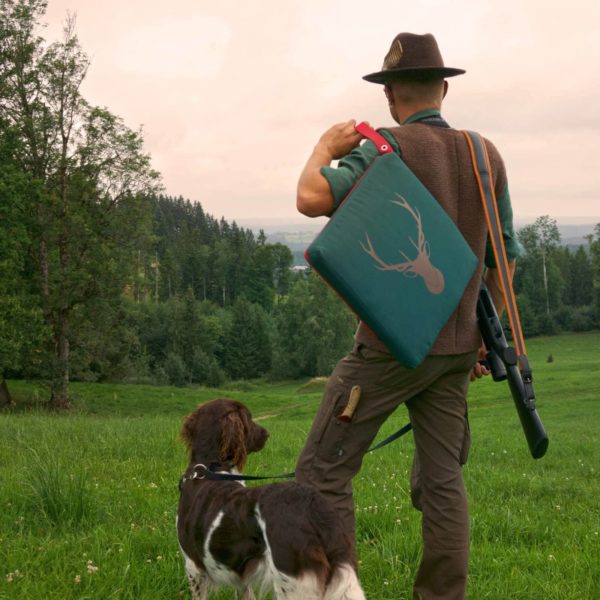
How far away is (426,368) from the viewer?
11.0 ft

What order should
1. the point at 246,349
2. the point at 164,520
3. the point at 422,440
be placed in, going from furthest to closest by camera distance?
the point at 246,349
the point at 164,520
the point at 422,440

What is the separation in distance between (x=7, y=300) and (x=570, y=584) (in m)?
26.7

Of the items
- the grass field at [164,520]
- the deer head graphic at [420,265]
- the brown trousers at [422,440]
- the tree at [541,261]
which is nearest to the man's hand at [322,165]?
the deer head graphic at [420,265]

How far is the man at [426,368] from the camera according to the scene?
323 centimetres

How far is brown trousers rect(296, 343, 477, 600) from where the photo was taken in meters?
3.39

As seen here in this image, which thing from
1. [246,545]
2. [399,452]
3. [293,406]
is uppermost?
[246,545]

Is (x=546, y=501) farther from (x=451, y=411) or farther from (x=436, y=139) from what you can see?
(x=436, y=139)

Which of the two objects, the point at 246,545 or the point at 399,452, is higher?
the point at 246,545

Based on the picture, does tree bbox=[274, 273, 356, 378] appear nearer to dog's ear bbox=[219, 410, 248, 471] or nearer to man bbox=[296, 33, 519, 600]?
dog's ear bbox=[219, 410, 248, 471]

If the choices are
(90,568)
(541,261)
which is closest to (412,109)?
(90,568)

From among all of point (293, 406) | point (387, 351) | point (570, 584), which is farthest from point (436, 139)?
point (293, 406)

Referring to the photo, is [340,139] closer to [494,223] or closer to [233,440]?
[494,223]

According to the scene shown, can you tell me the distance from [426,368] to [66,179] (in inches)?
1223

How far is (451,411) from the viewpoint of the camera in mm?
3527
